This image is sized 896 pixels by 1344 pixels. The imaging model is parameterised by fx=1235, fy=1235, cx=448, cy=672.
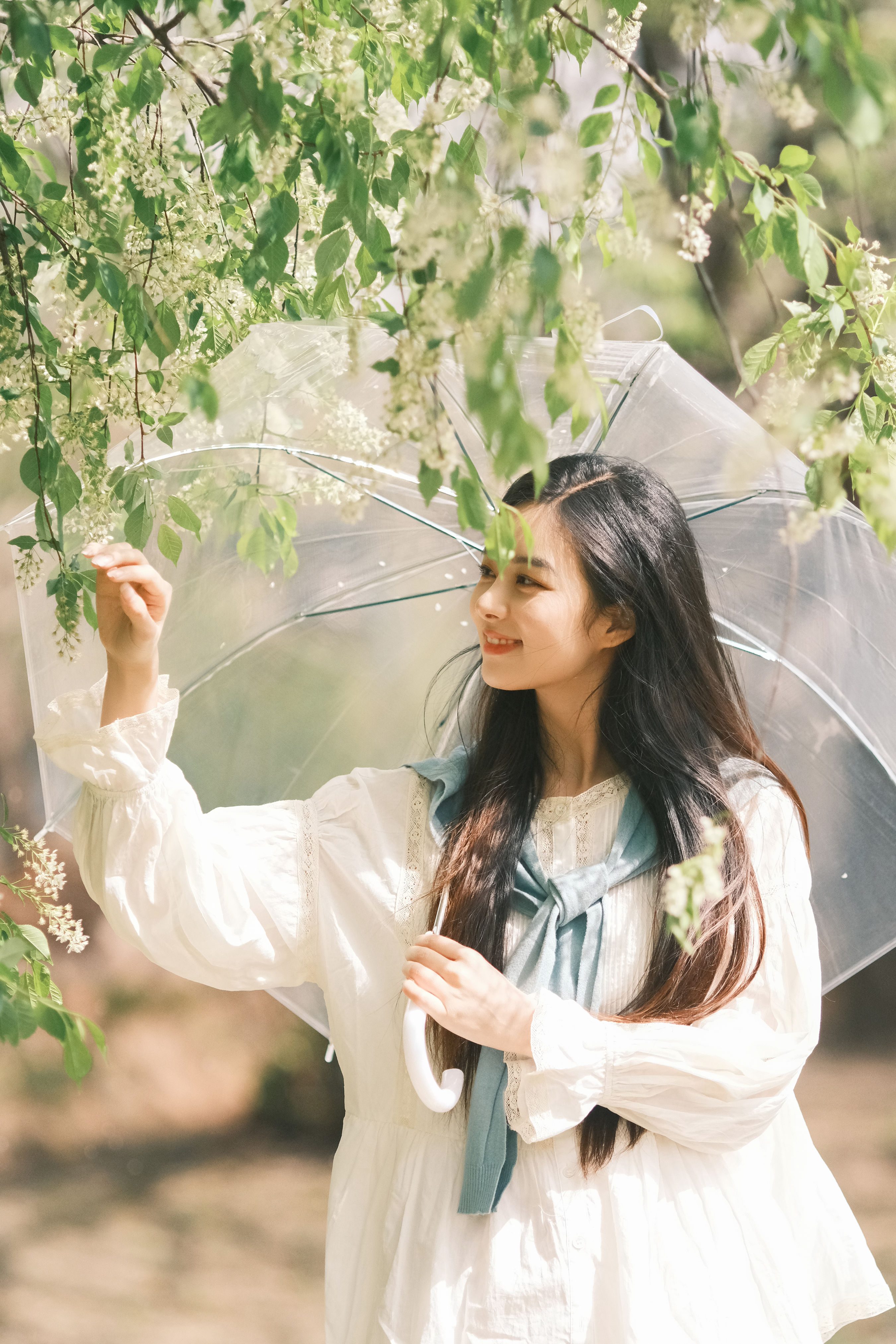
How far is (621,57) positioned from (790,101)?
0.21m

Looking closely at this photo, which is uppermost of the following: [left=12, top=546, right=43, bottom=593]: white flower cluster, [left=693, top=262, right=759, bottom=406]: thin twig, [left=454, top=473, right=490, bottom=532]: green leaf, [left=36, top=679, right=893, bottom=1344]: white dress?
[left=693, top=262, right=759, bottom=406]: thin twig

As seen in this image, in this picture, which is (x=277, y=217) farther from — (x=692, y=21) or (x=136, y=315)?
(x=692, y=21)

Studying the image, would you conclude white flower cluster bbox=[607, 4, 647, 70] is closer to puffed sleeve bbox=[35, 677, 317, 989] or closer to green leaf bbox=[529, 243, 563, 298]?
green leaf bbox=[529, 243, 563, 298]

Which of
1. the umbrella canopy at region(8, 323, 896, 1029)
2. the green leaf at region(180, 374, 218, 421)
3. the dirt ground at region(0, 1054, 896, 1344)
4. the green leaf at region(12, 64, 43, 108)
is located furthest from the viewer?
the dirt ground at region(0, 1054, 896, 1344)

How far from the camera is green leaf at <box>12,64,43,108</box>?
93cm

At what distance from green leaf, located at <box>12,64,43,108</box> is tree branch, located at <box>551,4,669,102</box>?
40cm

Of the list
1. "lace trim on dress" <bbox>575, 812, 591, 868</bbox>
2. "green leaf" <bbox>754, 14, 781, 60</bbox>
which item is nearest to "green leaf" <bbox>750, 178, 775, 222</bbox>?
"green leaf" <bbox>754, 14, 781, 60</bbox>

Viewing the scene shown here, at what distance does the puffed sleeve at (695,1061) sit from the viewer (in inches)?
41.3

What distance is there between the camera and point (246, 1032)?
326 centimetres

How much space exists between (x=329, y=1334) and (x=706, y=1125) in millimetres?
427

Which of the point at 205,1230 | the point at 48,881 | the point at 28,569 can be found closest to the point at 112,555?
the point at 28,569

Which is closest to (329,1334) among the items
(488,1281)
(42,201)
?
(488,1281)

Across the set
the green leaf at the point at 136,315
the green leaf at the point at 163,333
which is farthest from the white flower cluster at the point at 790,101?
the green leaf at the point at 136,315

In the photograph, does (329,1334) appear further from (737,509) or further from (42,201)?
(42,201)
